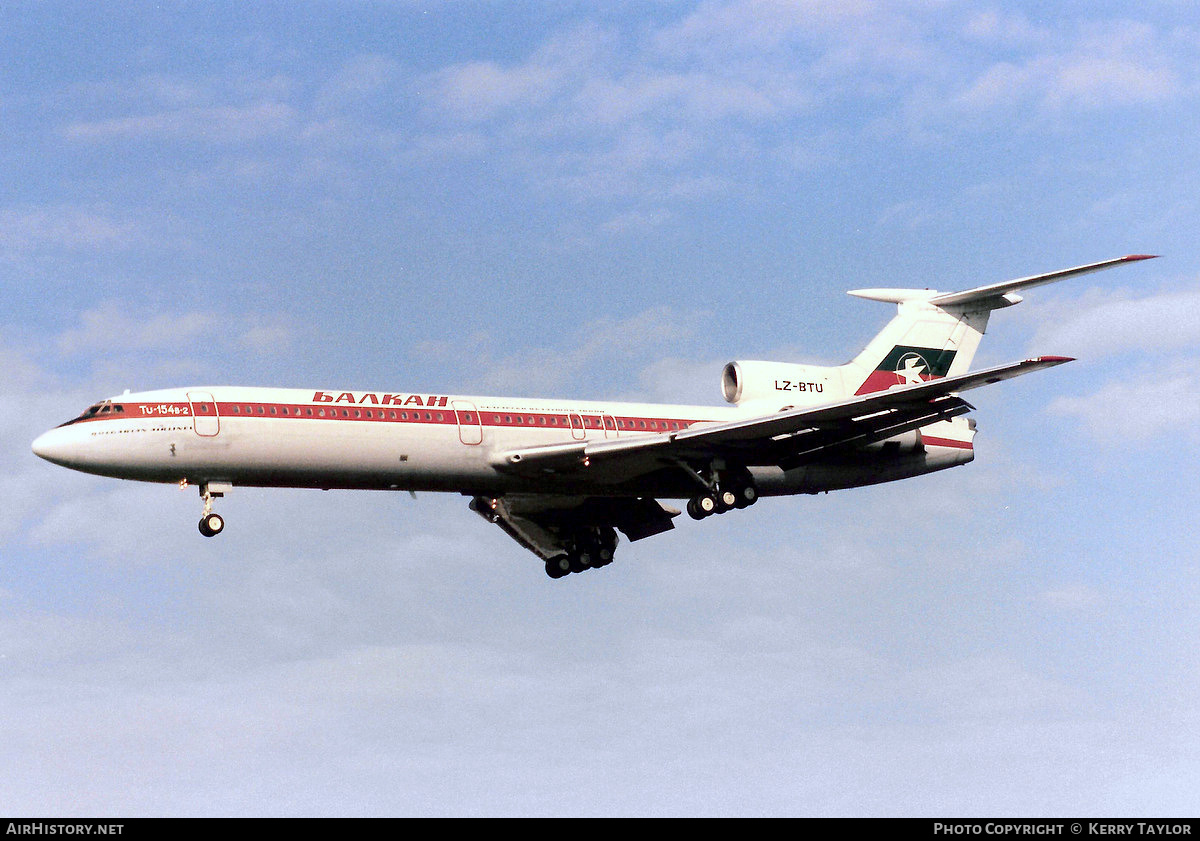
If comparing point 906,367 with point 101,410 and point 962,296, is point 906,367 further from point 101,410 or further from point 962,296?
point 101,410

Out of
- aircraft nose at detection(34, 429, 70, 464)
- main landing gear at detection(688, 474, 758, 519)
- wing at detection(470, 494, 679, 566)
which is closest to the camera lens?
aircraft nose at detection(34, 429, 70, 464)

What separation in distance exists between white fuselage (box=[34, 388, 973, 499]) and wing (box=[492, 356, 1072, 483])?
55 centimetres

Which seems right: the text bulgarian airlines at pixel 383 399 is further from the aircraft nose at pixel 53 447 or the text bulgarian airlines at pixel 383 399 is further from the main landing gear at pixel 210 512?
the aircraft nose at pixel 53 447

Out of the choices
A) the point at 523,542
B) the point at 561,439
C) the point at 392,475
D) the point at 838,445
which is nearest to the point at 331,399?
the point at 392,475

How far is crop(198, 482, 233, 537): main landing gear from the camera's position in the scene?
37812 millimetres

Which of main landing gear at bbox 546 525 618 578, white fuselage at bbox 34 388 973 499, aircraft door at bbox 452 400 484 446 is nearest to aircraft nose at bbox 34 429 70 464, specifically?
white fuselage at bbox 34 388 973 499

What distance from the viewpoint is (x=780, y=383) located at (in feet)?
144

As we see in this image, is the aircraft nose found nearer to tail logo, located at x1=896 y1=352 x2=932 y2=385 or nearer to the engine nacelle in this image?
the engine nacelle

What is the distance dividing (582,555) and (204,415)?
42.8ft

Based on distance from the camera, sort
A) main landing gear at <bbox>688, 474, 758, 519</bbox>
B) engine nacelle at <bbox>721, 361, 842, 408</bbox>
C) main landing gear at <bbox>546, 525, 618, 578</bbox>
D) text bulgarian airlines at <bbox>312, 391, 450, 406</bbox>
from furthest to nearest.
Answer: main landing gear at <bbox>546, 525, 618, 578</bbox> → engine nacelle at <bbox>721, 361, 842, 408</bbox> → main landing gear at <bbox>688, 474, 758, 519</bbox> → text bulgarian airlines at <bbox>312, 391, 450, 406</bbox>

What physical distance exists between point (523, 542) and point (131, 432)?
42.2 ft

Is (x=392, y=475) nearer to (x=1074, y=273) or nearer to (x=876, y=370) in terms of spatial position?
(x=876, y=370)

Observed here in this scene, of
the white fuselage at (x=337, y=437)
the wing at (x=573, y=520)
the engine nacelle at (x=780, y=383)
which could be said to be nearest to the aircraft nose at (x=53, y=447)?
the white fuselage at (x=337, y=437)
